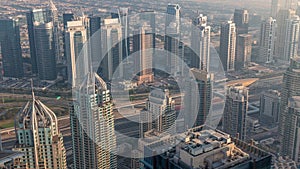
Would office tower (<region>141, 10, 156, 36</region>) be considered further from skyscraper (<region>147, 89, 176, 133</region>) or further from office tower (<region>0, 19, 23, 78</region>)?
skyscraper (<region>147, 89, 176, 133</region>)

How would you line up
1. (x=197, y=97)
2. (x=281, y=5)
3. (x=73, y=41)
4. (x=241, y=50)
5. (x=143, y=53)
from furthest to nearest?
(x=281, y=5) → (x=241, y=50) → (x=143, y=53) → (x=73, y=41) → (x=197, y=97)

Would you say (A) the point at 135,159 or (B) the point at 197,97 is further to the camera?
(B) the point at 197,97

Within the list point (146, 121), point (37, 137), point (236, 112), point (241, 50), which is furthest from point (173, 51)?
point (37, 137)

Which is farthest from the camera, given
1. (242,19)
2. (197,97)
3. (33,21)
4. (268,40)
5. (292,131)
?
(242,19)

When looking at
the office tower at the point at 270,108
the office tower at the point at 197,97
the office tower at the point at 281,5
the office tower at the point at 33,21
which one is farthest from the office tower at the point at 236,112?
the office tower at the point at 281,5

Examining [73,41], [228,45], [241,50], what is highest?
[73,41]

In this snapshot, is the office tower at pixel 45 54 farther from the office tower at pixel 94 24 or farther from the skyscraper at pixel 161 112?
the skyscraper at pixel 161 112

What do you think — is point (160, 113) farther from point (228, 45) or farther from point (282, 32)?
point (282, 32)

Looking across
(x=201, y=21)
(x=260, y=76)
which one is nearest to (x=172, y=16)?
(x=201, y=21)
